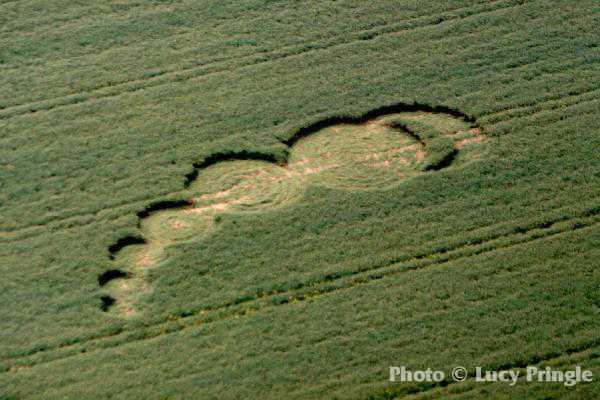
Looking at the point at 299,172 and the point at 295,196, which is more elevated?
the point at 299,172

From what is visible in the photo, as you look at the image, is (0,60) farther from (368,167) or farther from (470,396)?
(470,396)

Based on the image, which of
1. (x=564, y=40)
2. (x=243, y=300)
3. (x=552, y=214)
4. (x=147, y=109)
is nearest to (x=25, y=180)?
(x=147, y=109)

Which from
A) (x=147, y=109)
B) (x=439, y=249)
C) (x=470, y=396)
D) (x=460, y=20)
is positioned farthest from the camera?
(x=460, y=20)

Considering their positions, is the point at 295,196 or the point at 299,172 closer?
the point at 295,196

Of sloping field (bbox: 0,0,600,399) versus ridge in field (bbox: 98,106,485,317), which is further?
A: ridge in field (bbox: 98,106,485,317)
